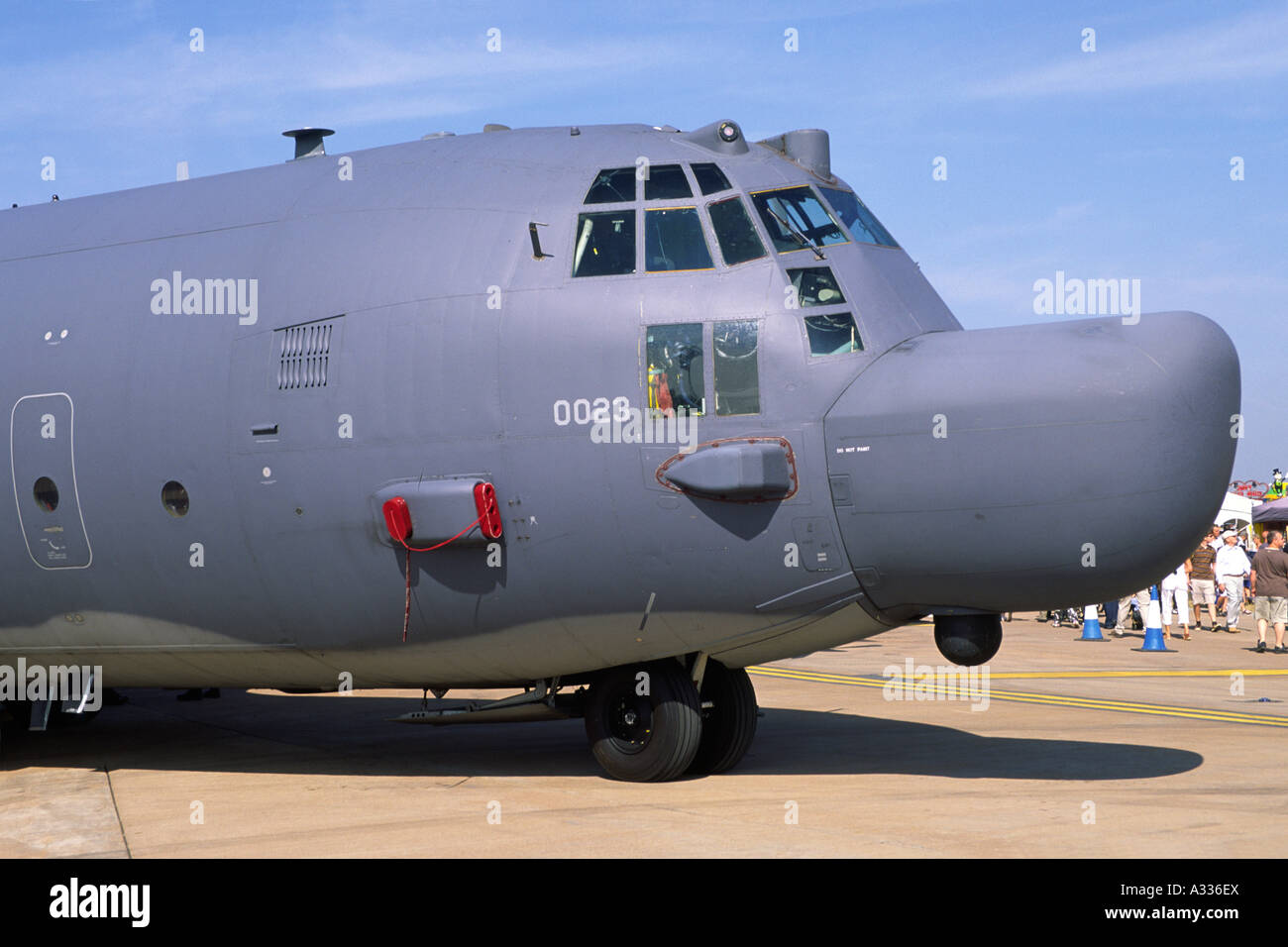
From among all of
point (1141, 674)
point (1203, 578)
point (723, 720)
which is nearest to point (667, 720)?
point (723, 720)

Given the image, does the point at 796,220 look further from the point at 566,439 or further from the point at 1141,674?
the point at 1141,674

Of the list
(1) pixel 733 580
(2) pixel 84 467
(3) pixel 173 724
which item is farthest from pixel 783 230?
(3) pixel 173 724

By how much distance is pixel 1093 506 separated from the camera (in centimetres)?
978

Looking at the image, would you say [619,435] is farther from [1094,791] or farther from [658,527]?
[1094,791]

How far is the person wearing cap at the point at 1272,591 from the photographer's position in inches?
1009

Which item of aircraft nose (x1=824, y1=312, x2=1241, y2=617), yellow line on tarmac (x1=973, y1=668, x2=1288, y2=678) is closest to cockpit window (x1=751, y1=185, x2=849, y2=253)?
aircraft nose (x1=824, y1=312, x2=1241, y2=617)

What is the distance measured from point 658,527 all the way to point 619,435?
2.52 feet

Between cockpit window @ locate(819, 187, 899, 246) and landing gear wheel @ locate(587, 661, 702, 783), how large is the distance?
153 inches

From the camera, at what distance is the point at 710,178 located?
37.4 ft

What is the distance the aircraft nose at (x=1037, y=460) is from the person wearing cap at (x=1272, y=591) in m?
17.4

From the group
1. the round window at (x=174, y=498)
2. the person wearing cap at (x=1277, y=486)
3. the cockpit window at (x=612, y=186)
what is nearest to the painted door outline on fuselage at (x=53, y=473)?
the round window at (x=174, y=498)

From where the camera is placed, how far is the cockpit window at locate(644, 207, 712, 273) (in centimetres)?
1106

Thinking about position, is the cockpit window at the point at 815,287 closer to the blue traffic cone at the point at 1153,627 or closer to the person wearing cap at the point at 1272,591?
the blue traffic cone at the point at 1153,627

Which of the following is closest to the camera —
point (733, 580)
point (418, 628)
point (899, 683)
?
point (733, 580)
